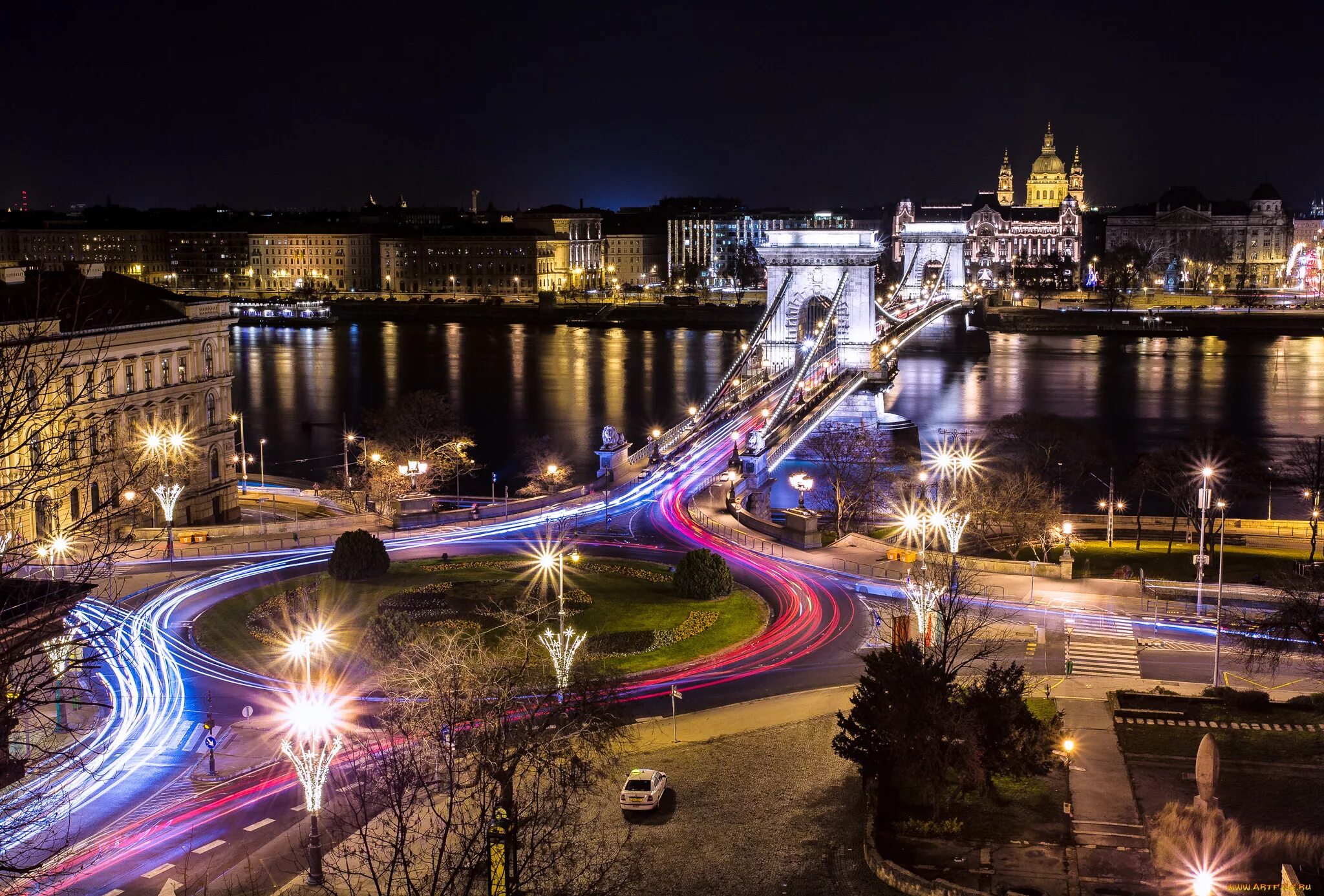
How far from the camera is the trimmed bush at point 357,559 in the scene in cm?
2161

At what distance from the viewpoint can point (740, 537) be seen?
25203 mm

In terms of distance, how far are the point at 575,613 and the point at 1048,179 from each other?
153 meters

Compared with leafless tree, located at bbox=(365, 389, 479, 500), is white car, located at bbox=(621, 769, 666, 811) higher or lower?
lower

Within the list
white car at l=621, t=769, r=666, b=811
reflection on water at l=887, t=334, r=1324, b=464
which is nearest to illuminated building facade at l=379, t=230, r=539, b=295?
reflection on water at l=887, t=334, r=1324, b=464

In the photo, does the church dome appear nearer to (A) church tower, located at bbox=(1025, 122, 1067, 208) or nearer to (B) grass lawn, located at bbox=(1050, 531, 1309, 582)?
(A) church tower, located at bbox=(1025, 122, 1067, 208)

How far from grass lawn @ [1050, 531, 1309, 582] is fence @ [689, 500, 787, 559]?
512 cm

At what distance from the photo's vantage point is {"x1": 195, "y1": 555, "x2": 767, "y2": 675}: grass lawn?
18.3 meters

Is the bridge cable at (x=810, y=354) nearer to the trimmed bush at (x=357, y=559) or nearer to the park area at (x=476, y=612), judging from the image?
the park area at (x=476, y=612)

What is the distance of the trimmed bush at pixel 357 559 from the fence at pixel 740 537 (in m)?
6.57

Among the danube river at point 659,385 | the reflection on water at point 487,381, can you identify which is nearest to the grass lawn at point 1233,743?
the danube river at point 659,385

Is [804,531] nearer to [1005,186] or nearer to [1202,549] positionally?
[1202,549]

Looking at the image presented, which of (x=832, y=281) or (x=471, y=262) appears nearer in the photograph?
(x=832, y=281)

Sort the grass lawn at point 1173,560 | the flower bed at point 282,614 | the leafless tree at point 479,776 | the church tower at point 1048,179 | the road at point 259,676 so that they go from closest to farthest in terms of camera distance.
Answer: the leafless tree at point 479,776, the road at point 259,676, the flower bed at point 282,614, the grass lawn at point 1173,560, the church tower at point 1048,179

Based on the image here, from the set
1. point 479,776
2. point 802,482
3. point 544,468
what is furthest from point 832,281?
point 479,776
